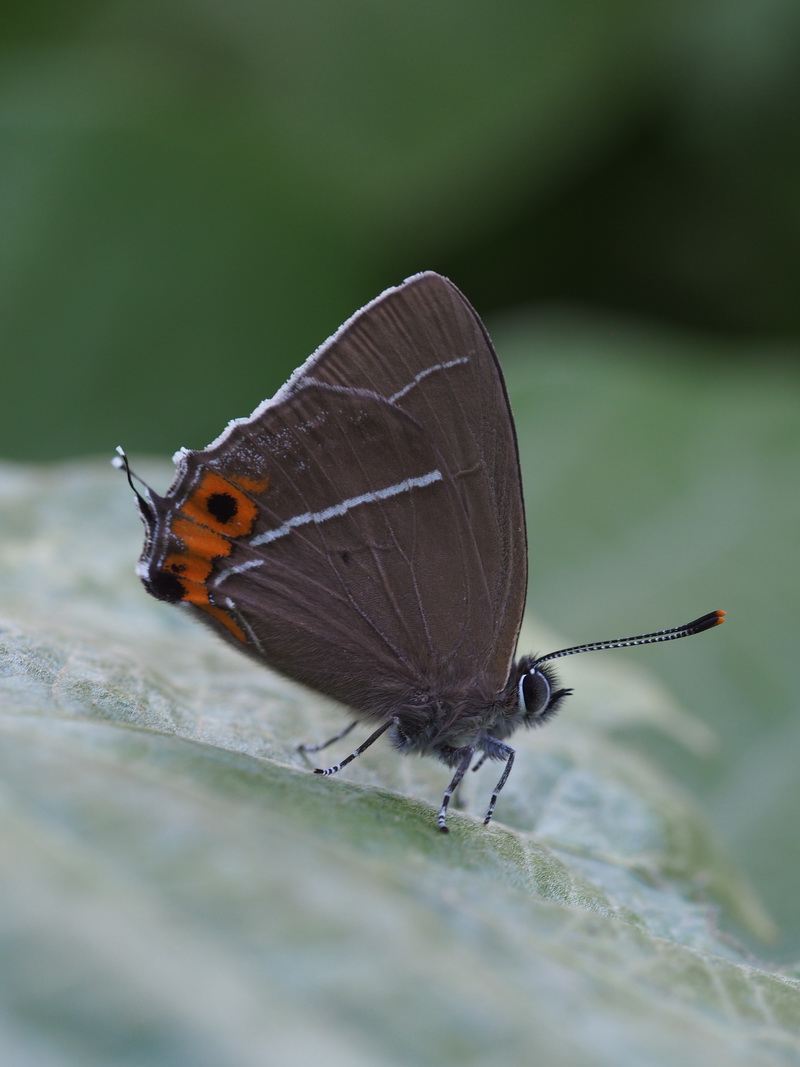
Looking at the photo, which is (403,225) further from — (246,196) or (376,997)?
(376,997)

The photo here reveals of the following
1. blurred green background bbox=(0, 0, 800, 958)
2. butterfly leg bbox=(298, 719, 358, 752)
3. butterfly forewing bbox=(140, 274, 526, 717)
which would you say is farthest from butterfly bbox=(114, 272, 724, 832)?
blurred green background bbox=(0, 0, 800, 958)

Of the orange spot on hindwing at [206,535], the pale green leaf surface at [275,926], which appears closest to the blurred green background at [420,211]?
the orange spot on hindwing at [206,535]

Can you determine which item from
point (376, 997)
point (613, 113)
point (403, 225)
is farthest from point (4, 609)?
point (613, 113)

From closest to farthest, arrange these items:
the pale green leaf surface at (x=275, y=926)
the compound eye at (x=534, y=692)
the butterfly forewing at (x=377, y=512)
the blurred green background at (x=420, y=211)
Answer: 1. the pale green leaf surface at (x=275, y=926)
2. the butterfly forewing at (x=377, y=512)
3. the compound eye at (x=534, y=692)
4. the blurred green background at (x=420, y=211)

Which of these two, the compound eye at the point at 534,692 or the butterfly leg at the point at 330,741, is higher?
the compound eye at the point at 534,692

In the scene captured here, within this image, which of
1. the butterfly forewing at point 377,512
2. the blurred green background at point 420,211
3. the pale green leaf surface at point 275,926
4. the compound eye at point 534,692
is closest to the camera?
the pale green leaf surface at point 275,926

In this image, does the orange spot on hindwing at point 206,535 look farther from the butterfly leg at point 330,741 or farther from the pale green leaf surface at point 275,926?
the butterfly leg at point 330,741

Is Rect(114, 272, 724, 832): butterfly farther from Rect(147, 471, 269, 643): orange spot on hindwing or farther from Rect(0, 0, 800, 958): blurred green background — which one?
Rect(0, 0, 800, 958): blurred green background
